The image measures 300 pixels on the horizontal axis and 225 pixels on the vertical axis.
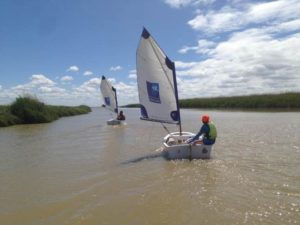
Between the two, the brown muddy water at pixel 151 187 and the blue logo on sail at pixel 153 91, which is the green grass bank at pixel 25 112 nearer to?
the brown muddy water at pixel 151 187

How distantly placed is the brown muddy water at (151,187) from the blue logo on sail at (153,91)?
2.65m

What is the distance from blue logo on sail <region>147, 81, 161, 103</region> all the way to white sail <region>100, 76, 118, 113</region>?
2234 cm

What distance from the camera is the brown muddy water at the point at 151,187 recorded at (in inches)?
318

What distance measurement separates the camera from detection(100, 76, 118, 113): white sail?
1524 inches

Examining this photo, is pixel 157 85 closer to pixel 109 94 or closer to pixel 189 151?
pixel 189 151

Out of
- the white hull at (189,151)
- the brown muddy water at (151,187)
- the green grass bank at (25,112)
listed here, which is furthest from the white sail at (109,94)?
the white hull at (189,151)

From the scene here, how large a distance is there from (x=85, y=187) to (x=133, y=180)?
5.37 feet

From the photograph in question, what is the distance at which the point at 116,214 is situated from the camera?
8.33 meters

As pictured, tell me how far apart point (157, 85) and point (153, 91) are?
1.27 feet

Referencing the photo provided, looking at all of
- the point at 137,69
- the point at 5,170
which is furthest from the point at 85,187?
the point at 137,69

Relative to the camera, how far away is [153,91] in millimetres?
16250

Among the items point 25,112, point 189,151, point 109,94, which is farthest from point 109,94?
point 189,151

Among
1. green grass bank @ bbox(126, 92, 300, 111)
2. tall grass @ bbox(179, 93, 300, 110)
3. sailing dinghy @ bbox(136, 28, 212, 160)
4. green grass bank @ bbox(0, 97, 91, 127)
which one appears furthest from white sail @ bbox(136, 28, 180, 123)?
tall grass @ bbox(179, 93, 300, 110)

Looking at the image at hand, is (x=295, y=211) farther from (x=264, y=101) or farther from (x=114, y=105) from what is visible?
(x=264, y=101)
